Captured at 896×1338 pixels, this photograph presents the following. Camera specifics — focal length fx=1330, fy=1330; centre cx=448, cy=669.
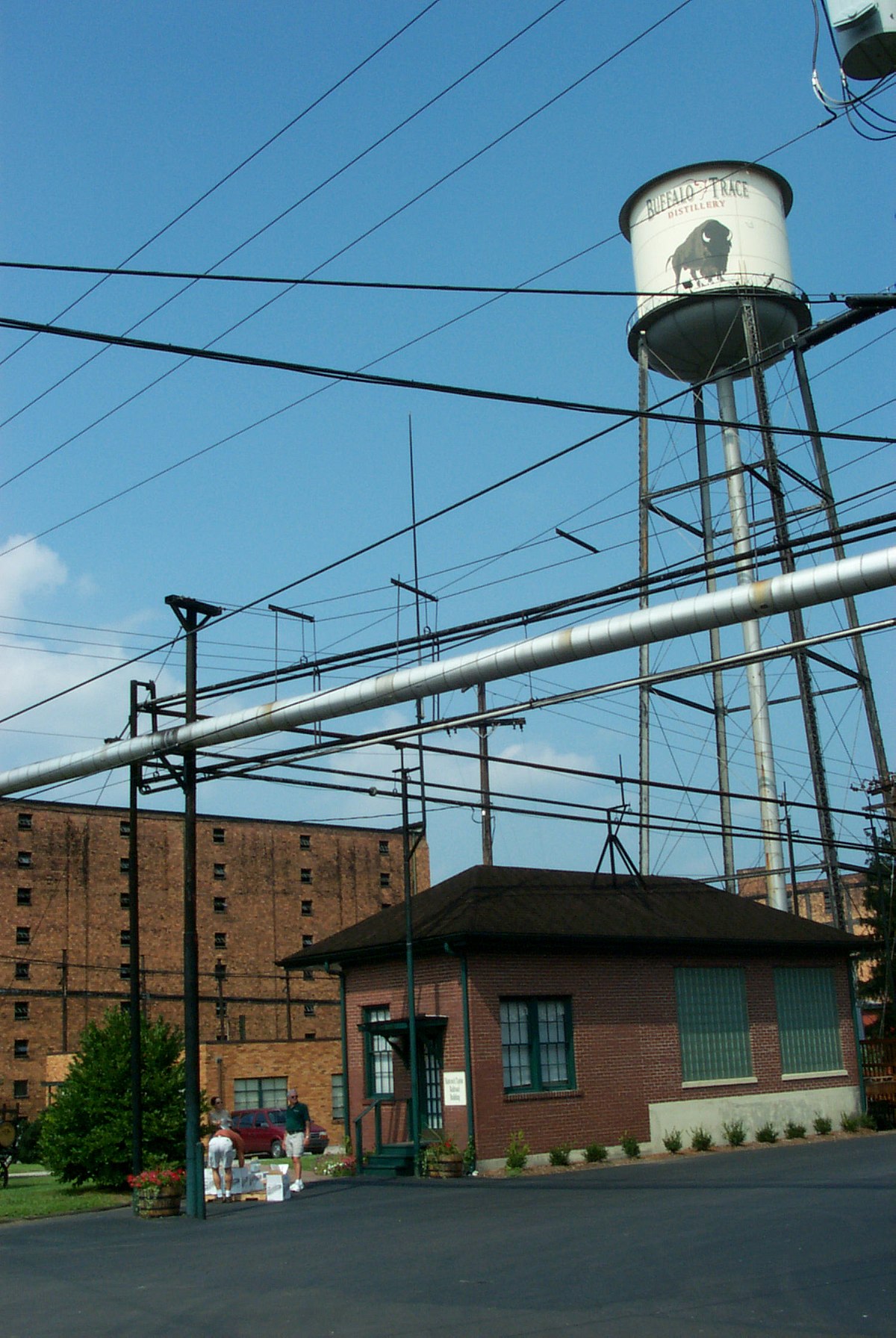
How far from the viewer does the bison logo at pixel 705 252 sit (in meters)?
32.4

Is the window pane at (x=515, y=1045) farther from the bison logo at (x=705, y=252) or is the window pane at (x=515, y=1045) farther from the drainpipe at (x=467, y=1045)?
the bison logo at (x=705, y=252)

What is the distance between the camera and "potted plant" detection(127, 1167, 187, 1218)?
2058cm

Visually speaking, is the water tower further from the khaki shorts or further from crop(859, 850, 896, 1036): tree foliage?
the khaki shorts

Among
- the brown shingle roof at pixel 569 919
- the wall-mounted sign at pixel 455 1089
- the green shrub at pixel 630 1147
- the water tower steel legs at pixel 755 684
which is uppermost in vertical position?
the water tower steel legs at pixel 755 684

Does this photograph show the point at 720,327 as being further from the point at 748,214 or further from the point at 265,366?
the point at 265,366

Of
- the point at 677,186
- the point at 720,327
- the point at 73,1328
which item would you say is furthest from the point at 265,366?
the point at 677,186

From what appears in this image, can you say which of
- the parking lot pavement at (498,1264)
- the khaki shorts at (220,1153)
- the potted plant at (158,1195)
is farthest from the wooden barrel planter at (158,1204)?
the khaki shorts at (220,1153)

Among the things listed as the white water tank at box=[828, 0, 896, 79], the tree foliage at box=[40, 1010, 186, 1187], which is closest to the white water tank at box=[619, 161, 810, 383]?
the white water tank at box=[828, 0, 896, 79]

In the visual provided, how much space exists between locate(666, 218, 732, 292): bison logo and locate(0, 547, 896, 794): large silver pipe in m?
18.6

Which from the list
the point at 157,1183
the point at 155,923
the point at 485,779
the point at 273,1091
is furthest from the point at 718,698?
the point at 155,923

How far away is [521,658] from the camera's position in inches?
605

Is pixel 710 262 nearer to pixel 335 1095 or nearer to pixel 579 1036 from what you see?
pixel 579 1036

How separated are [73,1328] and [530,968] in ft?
51.2

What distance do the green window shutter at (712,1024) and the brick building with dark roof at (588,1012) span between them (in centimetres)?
3
